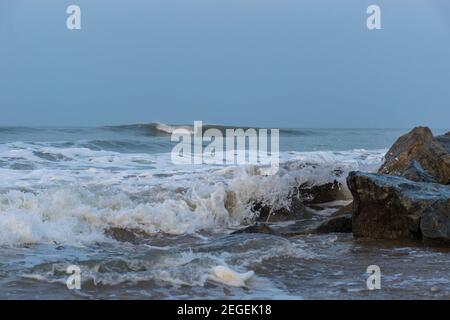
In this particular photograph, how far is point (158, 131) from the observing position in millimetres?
26844

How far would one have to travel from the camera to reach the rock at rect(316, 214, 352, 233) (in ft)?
23.4

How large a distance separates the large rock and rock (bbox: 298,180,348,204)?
2.36 metres

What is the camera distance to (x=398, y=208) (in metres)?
6.39

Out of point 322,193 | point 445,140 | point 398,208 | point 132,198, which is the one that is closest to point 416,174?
point 398,208

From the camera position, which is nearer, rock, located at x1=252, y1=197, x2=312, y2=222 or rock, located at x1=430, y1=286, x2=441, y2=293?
rock, located at x1=430, y1=286, x2=441, y2=293

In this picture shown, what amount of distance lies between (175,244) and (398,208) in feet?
7.98

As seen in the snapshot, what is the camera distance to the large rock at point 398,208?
6215mm
